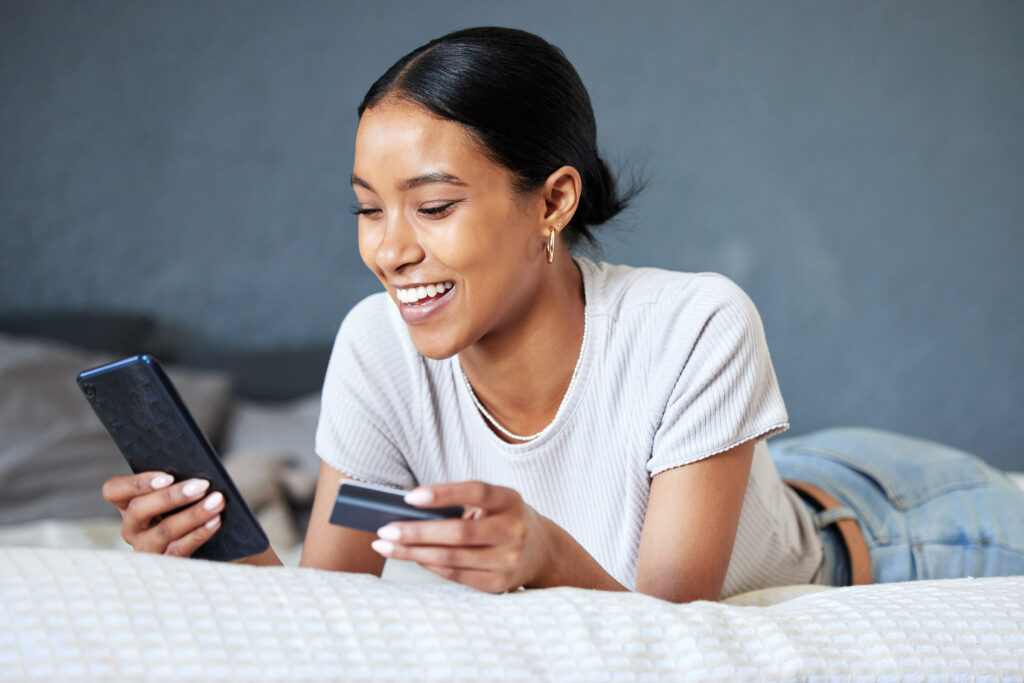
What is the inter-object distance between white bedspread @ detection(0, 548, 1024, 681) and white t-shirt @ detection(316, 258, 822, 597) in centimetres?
37

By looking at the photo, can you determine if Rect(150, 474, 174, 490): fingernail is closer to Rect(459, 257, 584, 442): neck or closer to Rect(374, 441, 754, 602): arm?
Rect(374, 441, 754, 602): arm

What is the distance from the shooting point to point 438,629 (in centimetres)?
50

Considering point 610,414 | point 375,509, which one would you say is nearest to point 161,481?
point 375,509

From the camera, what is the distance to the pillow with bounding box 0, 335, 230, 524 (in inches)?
72.3

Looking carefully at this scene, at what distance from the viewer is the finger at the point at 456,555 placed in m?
0.61

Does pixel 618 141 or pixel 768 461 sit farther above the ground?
pixel 618 141

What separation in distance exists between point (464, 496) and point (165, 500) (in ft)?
1.04

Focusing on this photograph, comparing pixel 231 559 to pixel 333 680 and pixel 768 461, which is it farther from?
pixel 768 461

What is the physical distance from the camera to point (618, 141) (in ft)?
8.23

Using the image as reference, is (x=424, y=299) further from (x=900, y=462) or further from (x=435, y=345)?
(x=900, y=462)

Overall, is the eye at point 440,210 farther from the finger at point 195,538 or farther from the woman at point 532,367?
the finger at point 195,538

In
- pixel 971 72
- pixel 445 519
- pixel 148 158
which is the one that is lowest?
pixel 445 519

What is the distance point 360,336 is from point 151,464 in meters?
0.36

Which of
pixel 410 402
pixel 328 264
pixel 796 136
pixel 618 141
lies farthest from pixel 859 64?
pixel 410 402
